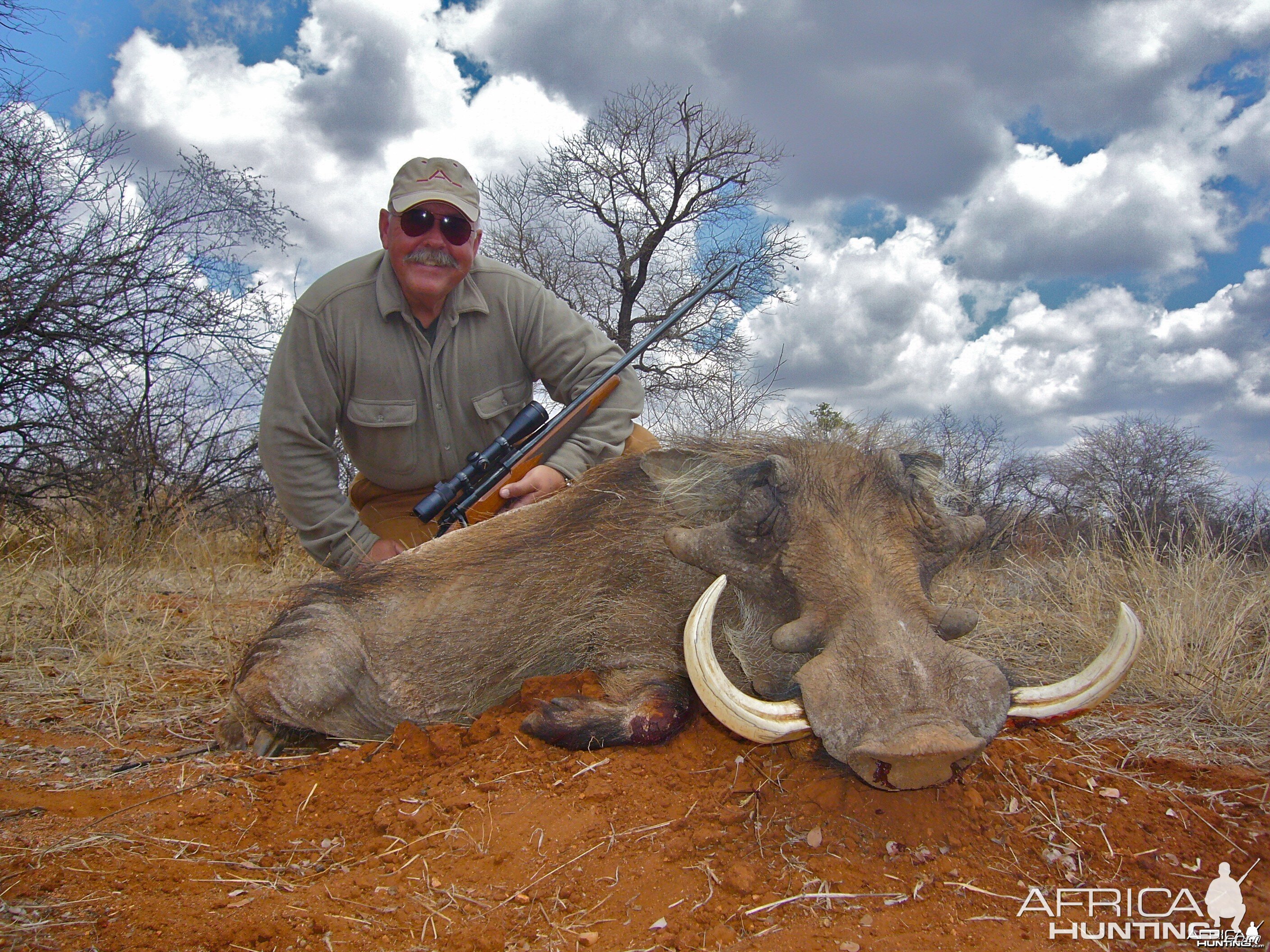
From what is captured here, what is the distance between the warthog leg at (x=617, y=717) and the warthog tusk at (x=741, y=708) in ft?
1.63

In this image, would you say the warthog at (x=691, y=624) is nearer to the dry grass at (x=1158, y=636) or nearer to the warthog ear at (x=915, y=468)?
the warthog ear at (x=915, y=468)

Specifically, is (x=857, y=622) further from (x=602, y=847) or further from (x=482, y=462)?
(x=482, y=462)

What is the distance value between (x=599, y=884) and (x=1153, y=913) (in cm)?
119

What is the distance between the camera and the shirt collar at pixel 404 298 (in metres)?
3.94

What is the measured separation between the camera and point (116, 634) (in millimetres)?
4109

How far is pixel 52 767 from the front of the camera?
266 centimetres

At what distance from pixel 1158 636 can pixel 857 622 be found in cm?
227

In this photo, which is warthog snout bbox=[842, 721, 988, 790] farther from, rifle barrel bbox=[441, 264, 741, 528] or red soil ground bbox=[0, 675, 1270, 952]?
rifle barrel bbox=[441, 264, 741, 528]

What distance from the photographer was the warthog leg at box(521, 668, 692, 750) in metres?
2.37

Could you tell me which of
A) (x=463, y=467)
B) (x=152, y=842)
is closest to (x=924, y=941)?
(x=152, y=842)

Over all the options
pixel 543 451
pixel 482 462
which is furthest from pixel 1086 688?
pixel 482 462

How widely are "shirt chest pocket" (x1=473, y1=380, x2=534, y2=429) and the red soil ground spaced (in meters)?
1.95

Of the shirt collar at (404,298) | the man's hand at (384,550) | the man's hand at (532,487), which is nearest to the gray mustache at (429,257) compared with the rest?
the shirt collar at (404,298)

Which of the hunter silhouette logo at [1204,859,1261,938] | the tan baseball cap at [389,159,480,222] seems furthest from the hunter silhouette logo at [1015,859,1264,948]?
the tan baseball cap at [389,159,480,222]
